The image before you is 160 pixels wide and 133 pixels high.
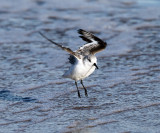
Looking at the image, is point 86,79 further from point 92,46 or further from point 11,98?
point 11,98

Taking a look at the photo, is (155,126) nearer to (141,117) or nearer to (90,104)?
(141,117)

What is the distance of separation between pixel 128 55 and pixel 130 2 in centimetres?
534

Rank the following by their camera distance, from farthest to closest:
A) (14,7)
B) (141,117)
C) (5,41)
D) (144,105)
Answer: (14,7) → (5,41) → (144,105) → (141,117)

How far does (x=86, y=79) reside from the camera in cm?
813

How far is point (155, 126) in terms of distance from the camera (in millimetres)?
5812

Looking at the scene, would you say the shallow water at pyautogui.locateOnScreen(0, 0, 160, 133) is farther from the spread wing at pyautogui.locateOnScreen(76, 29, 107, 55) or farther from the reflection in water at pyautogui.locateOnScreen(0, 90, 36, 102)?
the spread wing at pyautogui.locateOnScreen(76, 29, 107, 55)

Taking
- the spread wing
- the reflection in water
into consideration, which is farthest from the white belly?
the reflection in water

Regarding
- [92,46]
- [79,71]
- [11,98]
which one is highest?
[92,46]

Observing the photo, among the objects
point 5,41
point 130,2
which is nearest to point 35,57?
point 5,41

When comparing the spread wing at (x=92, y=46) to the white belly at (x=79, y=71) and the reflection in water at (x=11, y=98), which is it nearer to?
the white belly at (x=79, y=71)

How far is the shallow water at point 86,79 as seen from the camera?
6126mm

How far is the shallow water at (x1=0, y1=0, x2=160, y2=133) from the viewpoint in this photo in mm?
6126

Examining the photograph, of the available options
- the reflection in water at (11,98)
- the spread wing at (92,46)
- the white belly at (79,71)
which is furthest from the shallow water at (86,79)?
the spread wing at (92,46)

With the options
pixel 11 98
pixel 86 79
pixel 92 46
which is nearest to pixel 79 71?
pixel 92 46
